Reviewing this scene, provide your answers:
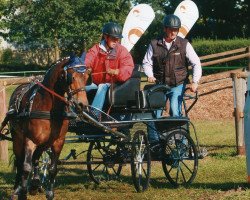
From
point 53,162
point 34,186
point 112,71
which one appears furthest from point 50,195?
point 112,71

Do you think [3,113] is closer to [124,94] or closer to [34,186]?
[34,186]

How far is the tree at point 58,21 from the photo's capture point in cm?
4947

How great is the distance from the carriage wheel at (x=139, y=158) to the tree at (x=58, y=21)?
4006cm

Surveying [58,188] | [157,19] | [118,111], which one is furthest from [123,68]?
[157,19]

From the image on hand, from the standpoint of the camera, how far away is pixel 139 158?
9.07 meters

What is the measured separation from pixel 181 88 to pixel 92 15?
1708 inches

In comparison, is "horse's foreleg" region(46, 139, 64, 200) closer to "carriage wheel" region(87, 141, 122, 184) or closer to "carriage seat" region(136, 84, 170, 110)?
"carriage wheel" region(87, 141, 122, 184)

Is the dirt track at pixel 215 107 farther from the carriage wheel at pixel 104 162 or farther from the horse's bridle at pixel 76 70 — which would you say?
the horse's bridle at pixel 76 70

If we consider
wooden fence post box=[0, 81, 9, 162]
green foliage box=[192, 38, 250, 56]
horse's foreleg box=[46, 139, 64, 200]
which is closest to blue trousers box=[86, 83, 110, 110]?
horse's foreleg box=[46, 139, 64, 200]

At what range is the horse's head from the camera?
24.2 ft

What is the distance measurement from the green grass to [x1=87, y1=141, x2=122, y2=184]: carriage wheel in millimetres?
131

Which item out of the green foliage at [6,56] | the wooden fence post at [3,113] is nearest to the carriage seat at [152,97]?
the wooden fence post at [3,113]

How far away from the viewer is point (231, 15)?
52.0 metres

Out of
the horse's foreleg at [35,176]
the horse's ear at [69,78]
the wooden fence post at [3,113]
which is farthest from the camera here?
the wooden fence post at [3,113]
